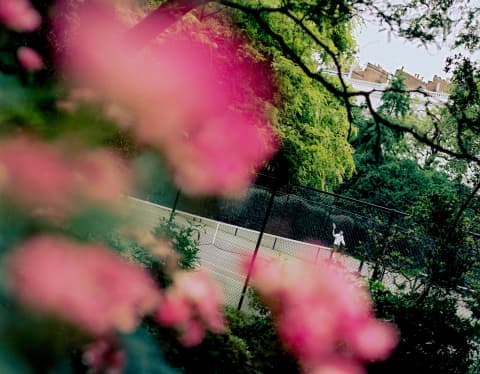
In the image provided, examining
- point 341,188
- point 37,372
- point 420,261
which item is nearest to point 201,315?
point 37,372

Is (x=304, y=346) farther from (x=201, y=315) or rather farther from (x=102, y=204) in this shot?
(x=102, y=204)

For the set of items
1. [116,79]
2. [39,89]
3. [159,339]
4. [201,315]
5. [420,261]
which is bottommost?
[159,339]

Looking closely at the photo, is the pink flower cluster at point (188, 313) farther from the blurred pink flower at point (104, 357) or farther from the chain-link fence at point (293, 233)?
the chain-link fence at point (293, 233)

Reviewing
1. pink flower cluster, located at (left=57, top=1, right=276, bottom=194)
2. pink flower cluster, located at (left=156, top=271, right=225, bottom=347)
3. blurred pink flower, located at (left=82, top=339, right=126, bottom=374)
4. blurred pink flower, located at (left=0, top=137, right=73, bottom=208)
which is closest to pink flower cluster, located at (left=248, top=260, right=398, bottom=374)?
pink flower cluster, located at (left=156, top=271, right=225, bottom=347)

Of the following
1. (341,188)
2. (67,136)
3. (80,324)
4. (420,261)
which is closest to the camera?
(67,136)

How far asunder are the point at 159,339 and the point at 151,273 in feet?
3.04

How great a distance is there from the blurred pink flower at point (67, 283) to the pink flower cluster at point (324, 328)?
127 centimetres

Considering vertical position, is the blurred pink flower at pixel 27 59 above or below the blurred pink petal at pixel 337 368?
above

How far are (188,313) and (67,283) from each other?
126 cm

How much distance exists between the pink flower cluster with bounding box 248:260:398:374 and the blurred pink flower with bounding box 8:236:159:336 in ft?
4.18

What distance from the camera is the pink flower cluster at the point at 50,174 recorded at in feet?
4.60

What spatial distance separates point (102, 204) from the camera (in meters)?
1.63

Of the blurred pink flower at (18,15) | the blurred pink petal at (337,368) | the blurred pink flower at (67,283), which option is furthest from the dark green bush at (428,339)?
the blurred pink flower at (18,15)

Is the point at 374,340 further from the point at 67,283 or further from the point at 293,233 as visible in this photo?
the point at 293,233
